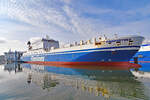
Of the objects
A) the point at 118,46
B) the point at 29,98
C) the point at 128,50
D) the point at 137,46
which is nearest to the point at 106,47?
the point at 118,46

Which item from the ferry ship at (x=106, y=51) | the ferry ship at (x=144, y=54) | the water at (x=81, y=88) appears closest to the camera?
the water at (x=81, y=88)

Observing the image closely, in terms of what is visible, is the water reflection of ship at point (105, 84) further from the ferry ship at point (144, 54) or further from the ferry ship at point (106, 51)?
the ferry ship at point (144, 54)

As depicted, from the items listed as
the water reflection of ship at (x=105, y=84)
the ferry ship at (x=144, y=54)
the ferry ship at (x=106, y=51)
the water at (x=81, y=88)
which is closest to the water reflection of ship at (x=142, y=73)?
the water at (x=81, y=88)

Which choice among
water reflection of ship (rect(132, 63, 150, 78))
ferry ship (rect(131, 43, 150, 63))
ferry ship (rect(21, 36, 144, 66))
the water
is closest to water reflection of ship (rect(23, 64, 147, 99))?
the water

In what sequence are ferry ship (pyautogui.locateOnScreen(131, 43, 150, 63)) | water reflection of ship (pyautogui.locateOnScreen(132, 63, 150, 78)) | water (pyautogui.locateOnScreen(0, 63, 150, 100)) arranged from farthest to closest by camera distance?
1. ferry ship (pyautogui.locateOnScreen(131, 43, 150, 63))
2. water reflection of ship (pyautogui.locateOnScreen(132, 63, 150, 78))
3. water (pyautogui.locateOnScreen(0, 63, 150, 100))

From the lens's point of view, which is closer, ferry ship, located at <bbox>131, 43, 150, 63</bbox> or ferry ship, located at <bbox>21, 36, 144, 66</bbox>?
ferry ship, located at <bbox>21, 36, 144, 66</bbox>

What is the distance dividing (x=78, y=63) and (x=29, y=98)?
16.4 meters

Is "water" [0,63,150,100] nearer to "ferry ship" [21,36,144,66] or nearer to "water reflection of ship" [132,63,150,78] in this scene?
"water reflection of ship" [132,63,150,78]

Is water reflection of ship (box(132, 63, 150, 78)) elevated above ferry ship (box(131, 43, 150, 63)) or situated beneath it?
situated beneath

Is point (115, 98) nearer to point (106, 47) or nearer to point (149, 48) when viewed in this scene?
point (106, 47)

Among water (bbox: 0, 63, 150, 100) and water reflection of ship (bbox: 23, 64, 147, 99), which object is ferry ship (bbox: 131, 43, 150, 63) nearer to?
water (bbox: 0, 63, 150, 100)

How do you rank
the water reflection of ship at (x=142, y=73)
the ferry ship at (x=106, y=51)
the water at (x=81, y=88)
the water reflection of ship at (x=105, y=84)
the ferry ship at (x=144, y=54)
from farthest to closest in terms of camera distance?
1. the ferry ship at (x=144, y=54)
2. the ferry ship at (x=106, y=51)
3. the water reflection of ship at (x=142, y=73)
4. the water reflection of ship at (x=105, y=84)
5. the water at (x=81, y=88)

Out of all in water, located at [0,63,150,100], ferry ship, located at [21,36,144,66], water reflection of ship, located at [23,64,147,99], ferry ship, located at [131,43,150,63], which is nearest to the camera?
water, located at [0,63,150,100]

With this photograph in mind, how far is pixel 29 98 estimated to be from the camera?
6.46 meters
